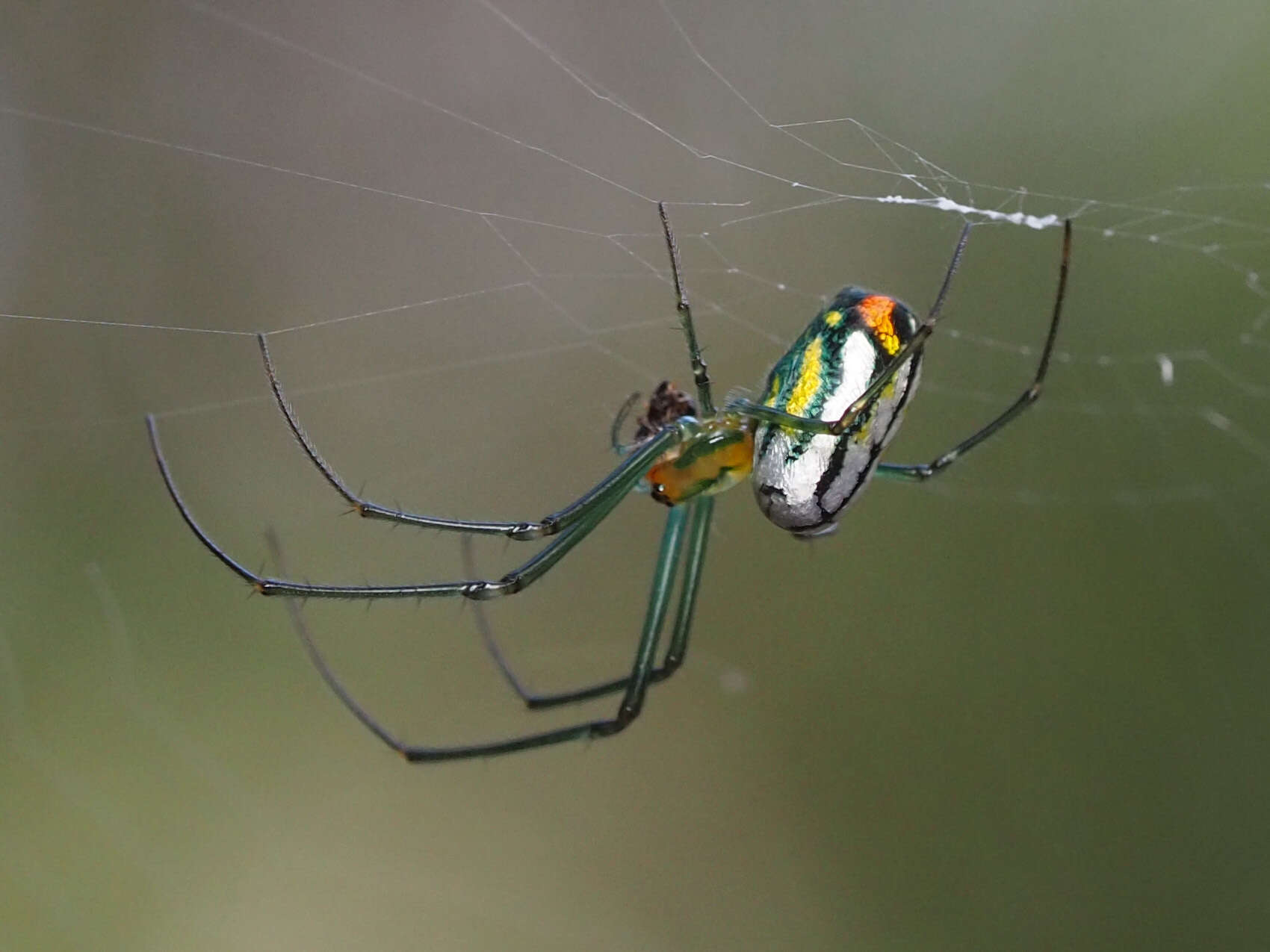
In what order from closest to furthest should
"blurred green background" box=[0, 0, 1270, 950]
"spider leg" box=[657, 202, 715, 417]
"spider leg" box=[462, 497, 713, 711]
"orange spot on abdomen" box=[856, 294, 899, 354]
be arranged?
"spider leg" box=[657, 202, 715, 417] → "orange spot on abdomen" box=[856, 294, 899, 354] → "spider leg" box=[462, 497, 713, 711] → "blurred green background" box=[0, 0, 1270, 950]

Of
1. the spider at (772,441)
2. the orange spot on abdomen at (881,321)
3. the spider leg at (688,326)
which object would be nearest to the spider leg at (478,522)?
the spider at (772,441)

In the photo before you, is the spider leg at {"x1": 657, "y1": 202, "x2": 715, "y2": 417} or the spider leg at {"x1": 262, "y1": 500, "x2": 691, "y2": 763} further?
the spider leg at {"x1": 262, "y1": 500, "x2": 691, "y2": 763}

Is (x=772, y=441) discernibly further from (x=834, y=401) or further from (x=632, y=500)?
(x=632, y=500)

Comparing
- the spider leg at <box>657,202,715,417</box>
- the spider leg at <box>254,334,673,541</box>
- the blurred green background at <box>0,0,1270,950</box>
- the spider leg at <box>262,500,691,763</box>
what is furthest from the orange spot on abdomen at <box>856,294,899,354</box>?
the blurred green background at <box>0,0,1270,950</box>

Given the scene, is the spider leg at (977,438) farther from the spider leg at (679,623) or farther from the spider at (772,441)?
the spider leg at (679,623)

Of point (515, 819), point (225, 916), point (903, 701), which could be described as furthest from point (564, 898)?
point (903, 701)

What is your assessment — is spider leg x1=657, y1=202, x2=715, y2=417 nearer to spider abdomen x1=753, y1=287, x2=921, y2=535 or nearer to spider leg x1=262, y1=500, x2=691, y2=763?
spider abdomen x1=753, y1=287, x2=921, y2=535

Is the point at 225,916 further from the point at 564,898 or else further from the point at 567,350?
the point at 567,350

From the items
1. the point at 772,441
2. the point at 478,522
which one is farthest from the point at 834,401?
the point at 478,522
